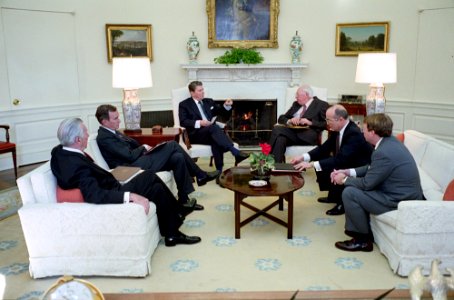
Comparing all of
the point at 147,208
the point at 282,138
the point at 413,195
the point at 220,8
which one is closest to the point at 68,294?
Answer: the point at 147,208

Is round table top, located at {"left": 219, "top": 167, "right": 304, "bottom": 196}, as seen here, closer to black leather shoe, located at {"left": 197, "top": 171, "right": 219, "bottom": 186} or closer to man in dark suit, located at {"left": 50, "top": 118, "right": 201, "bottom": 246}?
black leather shoe, located at {"left": 197, "top": 171, "right": 219, "bottom": 186}

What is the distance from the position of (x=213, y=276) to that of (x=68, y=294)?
1424 mm

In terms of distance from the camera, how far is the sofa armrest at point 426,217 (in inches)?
123

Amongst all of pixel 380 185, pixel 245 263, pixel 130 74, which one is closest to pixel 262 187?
pixel 245 263

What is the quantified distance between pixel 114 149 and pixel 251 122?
13.4ft

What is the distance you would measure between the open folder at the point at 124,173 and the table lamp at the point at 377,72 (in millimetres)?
3215

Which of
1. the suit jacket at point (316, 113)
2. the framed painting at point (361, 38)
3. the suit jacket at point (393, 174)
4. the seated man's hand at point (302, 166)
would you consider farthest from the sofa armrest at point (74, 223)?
the framed painting at point (361, 38)

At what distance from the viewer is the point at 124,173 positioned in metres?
3.98

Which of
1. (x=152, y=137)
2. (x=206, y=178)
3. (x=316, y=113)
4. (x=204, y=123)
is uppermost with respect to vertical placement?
(x=316, y=113)

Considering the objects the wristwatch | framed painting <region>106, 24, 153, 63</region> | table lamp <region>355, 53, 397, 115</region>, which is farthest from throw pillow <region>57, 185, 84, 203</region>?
framed painting <region>106, 24, 153, 63</region>

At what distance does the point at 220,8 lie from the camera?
7488 millimetres

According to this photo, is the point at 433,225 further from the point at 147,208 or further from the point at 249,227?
the point at 147,208

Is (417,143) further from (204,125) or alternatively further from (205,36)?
(205,36)

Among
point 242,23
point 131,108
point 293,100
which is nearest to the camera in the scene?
point 131,108
